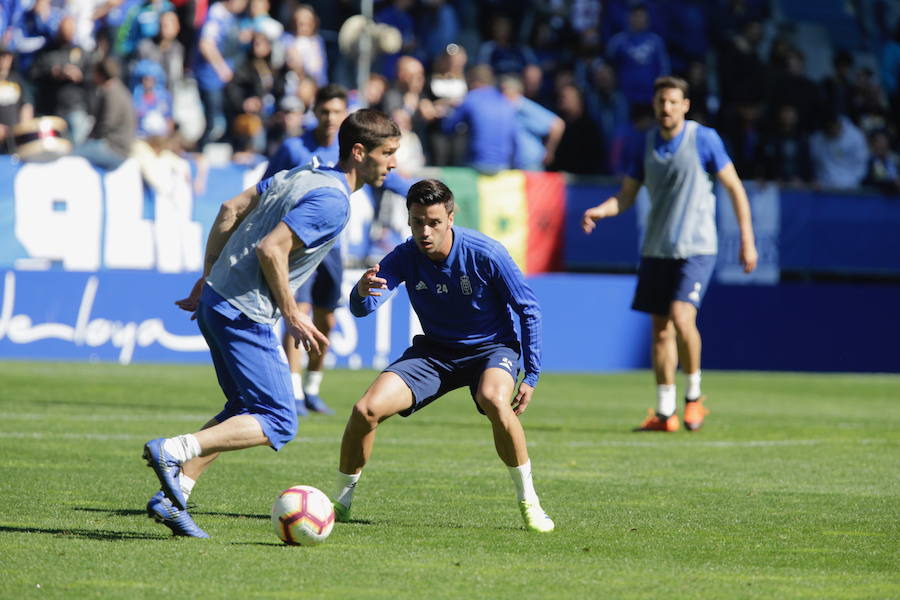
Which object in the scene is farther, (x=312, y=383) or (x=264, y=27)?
(x=264, y=27)

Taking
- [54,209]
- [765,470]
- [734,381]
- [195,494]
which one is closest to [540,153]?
[734,381]

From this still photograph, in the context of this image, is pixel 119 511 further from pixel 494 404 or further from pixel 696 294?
pixel 696 294

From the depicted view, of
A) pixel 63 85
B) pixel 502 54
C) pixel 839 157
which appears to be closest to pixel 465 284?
pixel 63 85

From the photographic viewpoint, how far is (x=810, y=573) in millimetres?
6223

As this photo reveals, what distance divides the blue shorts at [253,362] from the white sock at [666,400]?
18.5 ft

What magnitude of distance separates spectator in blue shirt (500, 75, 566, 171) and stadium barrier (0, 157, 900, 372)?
0.78 m

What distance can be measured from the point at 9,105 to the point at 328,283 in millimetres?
8043

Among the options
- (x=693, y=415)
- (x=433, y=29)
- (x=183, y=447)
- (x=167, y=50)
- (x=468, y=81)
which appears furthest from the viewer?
(x=433, y=29)

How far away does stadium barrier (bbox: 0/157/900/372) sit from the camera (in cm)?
1814

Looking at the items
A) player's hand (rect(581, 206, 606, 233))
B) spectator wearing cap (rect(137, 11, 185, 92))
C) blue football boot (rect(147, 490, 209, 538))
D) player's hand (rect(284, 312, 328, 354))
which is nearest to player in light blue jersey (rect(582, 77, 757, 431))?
player's hand (rect(581, 206, 606, 233))

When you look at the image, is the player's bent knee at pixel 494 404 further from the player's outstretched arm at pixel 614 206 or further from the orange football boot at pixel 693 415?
the orange football boot at pixel 693 415

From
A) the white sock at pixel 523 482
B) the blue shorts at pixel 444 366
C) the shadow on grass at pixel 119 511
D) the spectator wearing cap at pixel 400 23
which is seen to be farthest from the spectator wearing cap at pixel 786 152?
the shadow on grass at pixel 119 511

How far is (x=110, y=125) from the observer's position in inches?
735

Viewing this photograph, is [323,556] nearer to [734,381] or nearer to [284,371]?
[284,371]
